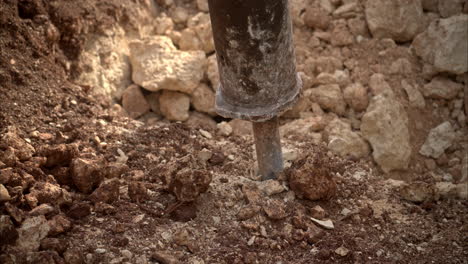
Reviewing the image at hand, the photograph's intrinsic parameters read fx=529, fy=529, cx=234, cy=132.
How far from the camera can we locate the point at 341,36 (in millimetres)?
Answer: 4586

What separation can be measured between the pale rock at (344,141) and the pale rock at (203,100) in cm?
97

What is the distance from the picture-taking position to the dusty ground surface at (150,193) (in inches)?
114

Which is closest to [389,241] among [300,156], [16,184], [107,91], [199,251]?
[300,156]

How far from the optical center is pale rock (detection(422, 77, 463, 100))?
4.39 metres

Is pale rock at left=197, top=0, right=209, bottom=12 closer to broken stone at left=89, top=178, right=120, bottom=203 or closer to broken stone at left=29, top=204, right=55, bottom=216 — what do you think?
broken stone at left=89, top=178, right=120, bottom=203

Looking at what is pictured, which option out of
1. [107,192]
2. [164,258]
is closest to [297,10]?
[107,192]

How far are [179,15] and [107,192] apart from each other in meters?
2.29

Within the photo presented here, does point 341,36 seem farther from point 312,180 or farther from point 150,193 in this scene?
point 150,193

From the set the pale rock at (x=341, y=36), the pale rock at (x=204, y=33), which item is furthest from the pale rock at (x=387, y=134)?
the pale rock at (x=204, y=33)

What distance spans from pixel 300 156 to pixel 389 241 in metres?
0.89

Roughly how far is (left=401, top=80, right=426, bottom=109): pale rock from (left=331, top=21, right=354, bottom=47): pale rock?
614 mm

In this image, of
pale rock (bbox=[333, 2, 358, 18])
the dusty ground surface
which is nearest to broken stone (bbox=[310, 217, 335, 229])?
the dusty ground surface

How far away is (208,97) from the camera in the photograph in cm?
441

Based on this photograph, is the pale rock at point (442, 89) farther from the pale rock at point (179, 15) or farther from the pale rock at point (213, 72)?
the pale rock at point (179, 15)
